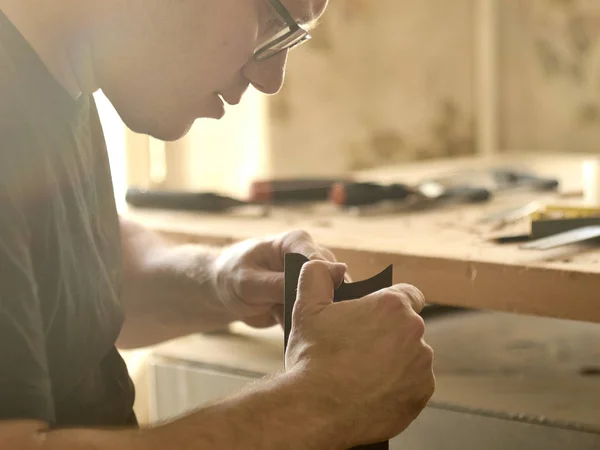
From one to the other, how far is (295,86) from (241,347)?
3.02ft

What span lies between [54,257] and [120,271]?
0.63 feet

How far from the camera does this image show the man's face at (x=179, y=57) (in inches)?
30.5

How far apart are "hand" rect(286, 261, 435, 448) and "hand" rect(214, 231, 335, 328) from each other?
0.55 ft

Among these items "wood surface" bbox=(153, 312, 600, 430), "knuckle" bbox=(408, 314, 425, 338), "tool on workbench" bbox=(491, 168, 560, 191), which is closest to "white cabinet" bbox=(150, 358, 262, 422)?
"wood surface" bbox=(153, 312, 600, 430)

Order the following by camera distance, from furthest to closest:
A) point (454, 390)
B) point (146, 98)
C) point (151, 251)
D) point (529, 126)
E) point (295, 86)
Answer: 1. point (529, 126)
2. point (295, 86)
3. point (151, 251)
4. point (454, 390)
5. point (146, 98)

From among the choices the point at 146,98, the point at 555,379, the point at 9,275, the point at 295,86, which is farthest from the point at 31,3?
the point at 295,86

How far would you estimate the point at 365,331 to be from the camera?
0.70 metres

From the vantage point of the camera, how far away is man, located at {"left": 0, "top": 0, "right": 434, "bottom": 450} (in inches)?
25.0

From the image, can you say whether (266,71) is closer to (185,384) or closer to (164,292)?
(164,292)

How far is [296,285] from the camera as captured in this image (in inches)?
30.4

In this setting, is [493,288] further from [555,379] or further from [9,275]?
[9,275]

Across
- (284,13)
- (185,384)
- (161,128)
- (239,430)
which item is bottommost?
(185,384)

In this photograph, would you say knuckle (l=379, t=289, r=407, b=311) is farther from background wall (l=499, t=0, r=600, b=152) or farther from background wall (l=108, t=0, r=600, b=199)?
background wall (l=499, t=0, r=600, b=152)

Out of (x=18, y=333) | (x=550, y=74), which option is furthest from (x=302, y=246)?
(x=550, y=74)
